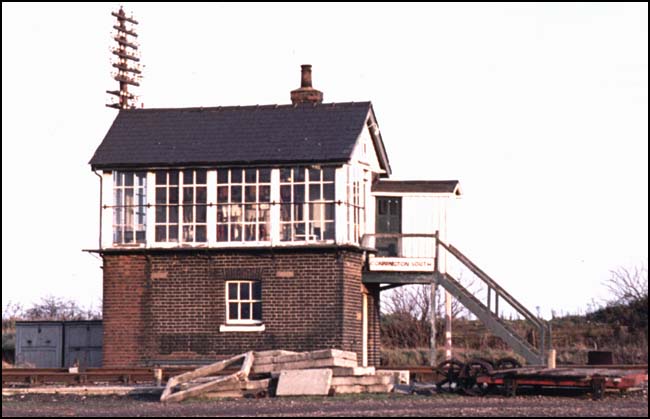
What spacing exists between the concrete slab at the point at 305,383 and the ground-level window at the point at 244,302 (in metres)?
7.64

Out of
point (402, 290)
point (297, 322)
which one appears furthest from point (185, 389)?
point (402, 290)

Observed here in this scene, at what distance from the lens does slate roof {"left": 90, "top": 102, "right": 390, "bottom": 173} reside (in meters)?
36.9

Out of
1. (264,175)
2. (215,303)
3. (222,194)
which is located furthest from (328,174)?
(215,303)

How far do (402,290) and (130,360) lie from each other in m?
14.8

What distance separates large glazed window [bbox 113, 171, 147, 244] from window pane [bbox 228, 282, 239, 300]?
2.59 m

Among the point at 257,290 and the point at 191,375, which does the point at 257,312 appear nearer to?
the point at 257,290

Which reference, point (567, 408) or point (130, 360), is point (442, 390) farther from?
point (130, 360)

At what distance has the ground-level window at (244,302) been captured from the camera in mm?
36812

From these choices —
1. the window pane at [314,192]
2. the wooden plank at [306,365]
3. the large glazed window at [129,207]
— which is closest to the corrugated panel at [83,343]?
the large glazed window at [129,207]

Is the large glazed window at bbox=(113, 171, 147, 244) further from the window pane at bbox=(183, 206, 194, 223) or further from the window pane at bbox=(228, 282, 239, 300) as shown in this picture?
the window pane at bbox=(228, 282, 239, 300)

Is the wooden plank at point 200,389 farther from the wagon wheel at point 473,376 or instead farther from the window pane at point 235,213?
the window pane at point 235,213

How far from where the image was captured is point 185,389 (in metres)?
29.3

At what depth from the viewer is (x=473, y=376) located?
29359 mm

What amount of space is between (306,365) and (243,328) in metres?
6.63
